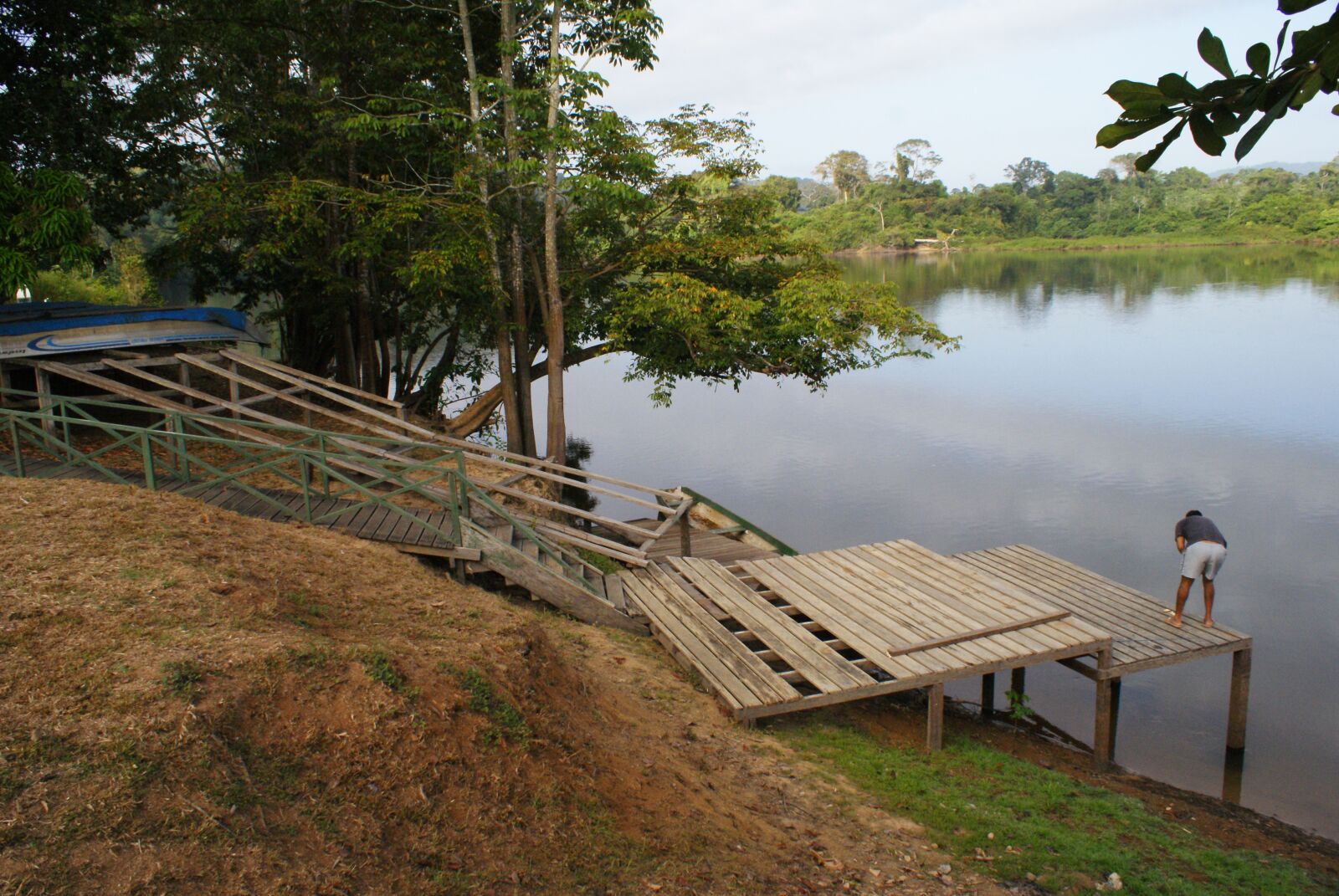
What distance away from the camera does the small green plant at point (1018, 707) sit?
11.0m

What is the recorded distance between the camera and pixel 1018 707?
11070mm

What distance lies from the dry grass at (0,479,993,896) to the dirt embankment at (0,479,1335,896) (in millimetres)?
15

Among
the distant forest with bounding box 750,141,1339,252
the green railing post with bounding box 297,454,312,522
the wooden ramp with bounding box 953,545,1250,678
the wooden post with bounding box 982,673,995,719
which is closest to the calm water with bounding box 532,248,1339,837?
the wooden post with bounding box 982,673,995,719

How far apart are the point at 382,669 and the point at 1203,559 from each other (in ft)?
30.5

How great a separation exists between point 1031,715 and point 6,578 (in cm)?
1091

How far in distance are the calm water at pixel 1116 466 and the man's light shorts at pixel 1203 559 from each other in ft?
7.01

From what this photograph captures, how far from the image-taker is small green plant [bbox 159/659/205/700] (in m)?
5.34

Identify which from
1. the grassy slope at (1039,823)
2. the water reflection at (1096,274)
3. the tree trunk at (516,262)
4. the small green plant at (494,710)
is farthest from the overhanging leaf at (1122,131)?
the water reflection at (1096,274)

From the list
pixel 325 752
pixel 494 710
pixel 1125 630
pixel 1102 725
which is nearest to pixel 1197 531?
pixel 1125 630

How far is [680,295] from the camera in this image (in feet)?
55.4

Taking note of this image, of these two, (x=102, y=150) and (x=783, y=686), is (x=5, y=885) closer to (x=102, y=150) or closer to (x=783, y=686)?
(x=783, y=686)

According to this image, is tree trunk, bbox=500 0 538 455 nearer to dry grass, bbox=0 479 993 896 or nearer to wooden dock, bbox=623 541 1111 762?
wooden dock, bbox=623 541 1111 762

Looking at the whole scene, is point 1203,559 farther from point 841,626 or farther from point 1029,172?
point 1029,172

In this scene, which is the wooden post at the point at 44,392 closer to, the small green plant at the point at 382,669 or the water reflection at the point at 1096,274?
the small green plant at the point at 382,669
